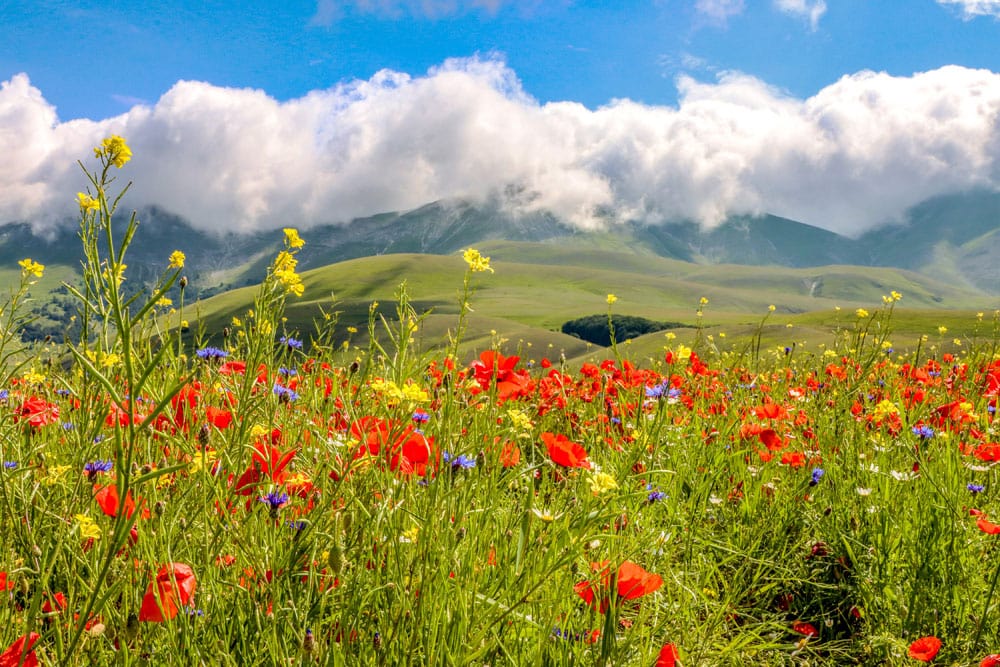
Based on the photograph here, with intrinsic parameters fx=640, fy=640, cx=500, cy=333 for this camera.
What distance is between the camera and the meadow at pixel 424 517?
1.45 meters

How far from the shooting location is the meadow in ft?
4.75

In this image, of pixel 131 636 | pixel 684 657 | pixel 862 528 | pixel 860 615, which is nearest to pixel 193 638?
pixel 131 636

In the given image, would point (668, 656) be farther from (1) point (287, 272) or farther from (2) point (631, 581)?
(1) point (287, 272)

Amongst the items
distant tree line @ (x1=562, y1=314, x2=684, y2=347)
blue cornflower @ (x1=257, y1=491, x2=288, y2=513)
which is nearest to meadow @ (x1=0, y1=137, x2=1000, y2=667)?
blue cornflower @ (x1=257, y1=491, x2=288, y2=513)

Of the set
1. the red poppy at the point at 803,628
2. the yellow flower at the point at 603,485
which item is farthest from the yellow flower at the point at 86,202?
the red poppy at the point at 803,628

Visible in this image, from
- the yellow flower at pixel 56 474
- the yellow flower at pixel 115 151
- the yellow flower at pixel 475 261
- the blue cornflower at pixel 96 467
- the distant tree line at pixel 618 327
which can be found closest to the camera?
the yellow flower at pixel 115 151

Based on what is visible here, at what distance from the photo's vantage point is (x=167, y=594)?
1.38 meters

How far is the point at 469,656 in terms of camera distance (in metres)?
1.44

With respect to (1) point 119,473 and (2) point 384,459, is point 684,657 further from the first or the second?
(1) point 119,473

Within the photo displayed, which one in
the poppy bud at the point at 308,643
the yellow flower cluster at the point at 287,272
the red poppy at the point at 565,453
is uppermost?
the yellow flower cluster at the point at 287,272

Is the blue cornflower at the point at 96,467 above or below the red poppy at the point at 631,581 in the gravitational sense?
above

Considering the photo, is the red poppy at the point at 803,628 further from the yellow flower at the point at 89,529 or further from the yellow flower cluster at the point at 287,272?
the yellow flower at the point at 89,529

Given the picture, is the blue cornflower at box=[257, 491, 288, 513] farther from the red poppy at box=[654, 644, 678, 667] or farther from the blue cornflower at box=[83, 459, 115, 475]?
the red poppy at box=[654, 644, 678, 667]

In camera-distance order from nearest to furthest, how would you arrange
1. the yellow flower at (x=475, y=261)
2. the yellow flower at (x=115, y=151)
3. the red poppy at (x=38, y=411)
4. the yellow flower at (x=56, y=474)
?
1. the yellow flower at (x=115, y=151)
2. the yellow flower at (x=475, y=261)
3. the yellow flower at (x=56, y=474)
4. the red poppy at (x=38, y=411)
